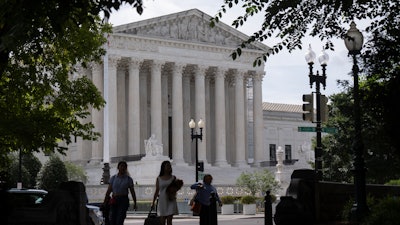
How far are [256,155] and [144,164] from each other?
827 inches

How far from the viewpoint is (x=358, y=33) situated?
18375 mm

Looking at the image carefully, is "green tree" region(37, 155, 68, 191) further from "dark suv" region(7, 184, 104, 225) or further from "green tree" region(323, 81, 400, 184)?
"dark suv" region(7, 184, 104, 225)

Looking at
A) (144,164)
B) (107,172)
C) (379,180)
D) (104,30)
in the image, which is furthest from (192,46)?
(104,30)

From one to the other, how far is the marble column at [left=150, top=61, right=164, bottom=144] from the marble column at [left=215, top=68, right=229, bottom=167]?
732 cm

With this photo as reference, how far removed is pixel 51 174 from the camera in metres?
60.7

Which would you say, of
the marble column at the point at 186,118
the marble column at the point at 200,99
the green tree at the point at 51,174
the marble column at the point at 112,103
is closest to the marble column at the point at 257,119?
the marble column at the point at 200,99

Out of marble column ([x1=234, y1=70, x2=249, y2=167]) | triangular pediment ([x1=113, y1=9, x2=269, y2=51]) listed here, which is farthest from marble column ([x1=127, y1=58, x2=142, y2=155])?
marble column ([x1=234, y1=70, x2=249, y2=167])

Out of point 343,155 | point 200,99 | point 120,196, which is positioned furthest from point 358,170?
point 200,99

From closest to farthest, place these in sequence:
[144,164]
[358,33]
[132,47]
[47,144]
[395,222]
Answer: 1. [395,222]
2. [358,33]
3. [47,144]
4. [144,164]
5. [132,47]

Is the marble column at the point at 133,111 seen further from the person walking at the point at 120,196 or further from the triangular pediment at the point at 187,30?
the person walking at the point at 120,196

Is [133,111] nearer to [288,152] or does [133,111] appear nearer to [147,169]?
[147,169]

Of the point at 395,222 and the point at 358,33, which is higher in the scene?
the point at 358,33

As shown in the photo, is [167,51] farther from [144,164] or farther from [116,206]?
[116,206]

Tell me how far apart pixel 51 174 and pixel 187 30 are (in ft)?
90.0
